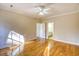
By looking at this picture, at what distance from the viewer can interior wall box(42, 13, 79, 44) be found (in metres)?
1.63

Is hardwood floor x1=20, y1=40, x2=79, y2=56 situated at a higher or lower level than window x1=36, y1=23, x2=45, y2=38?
lower

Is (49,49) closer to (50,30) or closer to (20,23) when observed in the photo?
(50,30)

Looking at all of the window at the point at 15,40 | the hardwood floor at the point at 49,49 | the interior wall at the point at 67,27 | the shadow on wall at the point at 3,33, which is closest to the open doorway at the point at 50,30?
the interior wall at the point at 67,27

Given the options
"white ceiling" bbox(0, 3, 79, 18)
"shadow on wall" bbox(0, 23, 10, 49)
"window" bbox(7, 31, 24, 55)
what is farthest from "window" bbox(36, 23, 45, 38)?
"shadow on wall" bbox(0, 23, 10, 49)

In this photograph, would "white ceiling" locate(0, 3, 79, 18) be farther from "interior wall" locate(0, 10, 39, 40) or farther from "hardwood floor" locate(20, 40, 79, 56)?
"hardwood floor" locate(20, 40, 79, 56)

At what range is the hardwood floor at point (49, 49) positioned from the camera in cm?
160

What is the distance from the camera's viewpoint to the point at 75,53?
1602 mm

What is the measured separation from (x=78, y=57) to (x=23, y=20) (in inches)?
44.1

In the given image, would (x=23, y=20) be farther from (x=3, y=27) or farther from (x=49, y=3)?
(x=49, y=3)

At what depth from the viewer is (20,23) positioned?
1.66 meters

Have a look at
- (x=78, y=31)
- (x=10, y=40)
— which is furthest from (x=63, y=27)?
(x=10, y=40)

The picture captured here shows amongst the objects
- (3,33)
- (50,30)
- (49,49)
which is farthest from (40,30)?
(3,33)

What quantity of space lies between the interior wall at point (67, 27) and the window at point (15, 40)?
1.89ft

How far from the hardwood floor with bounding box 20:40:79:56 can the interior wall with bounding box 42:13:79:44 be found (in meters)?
0.12
